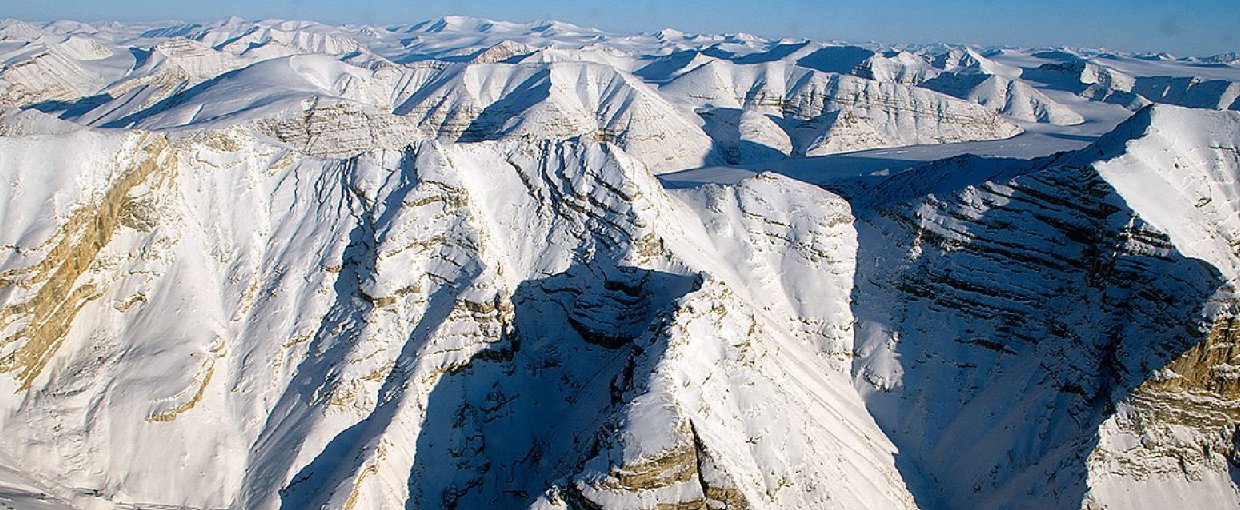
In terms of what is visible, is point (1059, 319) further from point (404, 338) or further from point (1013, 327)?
point (404, 338)

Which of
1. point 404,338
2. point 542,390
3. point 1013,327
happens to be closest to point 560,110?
point 404,338

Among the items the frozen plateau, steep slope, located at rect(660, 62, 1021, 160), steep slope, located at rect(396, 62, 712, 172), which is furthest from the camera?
steep slope, located at rect(660, 62, 1021, 160)

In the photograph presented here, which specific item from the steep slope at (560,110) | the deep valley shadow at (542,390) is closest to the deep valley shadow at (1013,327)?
the deep valley shadow at (542,390)

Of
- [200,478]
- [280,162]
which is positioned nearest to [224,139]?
[280,162]

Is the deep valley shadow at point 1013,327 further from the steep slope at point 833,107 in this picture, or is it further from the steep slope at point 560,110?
the steep slope at point 560,110

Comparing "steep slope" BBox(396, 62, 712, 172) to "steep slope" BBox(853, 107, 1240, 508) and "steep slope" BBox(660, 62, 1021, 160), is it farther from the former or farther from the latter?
"steep slope" BBox(853, 107, 1240, 508)

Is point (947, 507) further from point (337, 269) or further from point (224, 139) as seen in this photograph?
point (224, 139)

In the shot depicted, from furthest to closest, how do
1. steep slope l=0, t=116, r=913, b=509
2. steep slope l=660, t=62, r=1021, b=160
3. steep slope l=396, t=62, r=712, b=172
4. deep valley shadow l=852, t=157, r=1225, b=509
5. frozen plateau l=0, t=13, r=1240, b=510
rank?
steep slope l=660, t=62, r=1021, b=160 → steep slope l=396, t=62, r=712, b=172 → deep valley shadow l=852, t=157, r=1225, b=509 → frozen plateau l=0, t=13, r=1240, b=510 → steep slope l=0, t=116, r=913, b=509

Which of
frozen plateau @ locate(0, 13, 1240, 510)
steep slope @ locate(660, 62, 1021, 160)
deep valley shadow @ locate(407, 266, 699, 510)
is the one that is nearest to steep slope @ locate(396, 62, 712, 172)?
steep slope @ locate(660, 62, 1021, 160)
